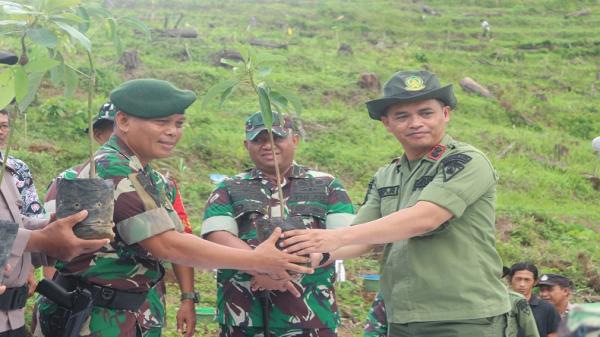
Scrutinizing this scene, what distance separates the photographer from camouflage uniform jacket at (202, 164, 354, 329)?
Result: 3672mm

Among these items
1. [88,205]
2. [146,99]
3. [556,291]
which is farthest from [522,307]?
[556,291]

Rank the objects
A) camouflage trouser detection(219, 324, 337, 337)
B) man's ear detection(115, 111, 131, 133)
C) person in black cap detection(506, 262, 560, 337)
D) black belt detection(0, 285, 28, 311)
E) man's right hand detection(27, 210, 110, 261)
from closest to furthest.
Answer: man's right hand detection(27, 210, 110, 261) → black belt detection(0, 285, 28, 311) → man's ear detection(115, 111, 131, 133) → camouflage trouser detection(219, 324, 337, 337) → person in black cap detection(506, 262, 560, 337)

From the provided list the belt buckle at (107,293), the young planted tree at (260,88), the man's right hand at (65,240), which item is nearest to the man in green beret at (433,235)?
the young planted tree at (260,88)

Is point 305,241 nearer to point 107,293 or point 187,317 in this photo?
point 107,293

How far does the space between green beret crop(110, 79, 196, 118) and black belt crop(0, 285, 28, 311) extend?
0.72m

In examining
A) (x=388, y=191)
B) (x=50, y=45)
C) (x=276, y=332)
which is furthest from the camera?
(x=276, y=332)

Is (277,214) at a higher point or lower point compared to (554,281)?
higher

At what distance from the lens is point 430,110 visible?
317 cm

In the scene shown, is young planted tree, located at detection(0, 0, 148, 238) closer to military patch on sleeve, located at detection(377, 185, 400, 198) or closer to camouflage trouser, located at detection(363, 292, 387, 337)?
military patch on sleeve, located at detection(377, 185, 400, 198)

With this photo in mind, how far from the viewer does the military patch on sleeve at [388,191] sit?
329 centimetres

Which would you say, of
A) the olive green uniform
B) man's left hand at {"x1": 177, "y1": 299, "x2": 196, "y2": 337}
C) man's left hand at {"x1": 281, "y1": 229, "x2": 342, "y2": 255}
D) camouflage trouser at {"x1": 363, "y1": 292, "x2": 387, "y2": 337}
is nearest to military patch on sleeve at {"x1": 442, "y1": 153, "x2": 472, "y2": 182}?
the olive green uniform

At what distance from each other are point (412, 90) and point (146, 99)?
977mm

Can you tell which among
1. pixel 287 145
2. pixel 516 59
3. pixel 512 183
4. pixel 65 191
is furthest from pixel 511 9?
pixel 65 191

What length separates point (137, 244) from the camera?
2961mm
